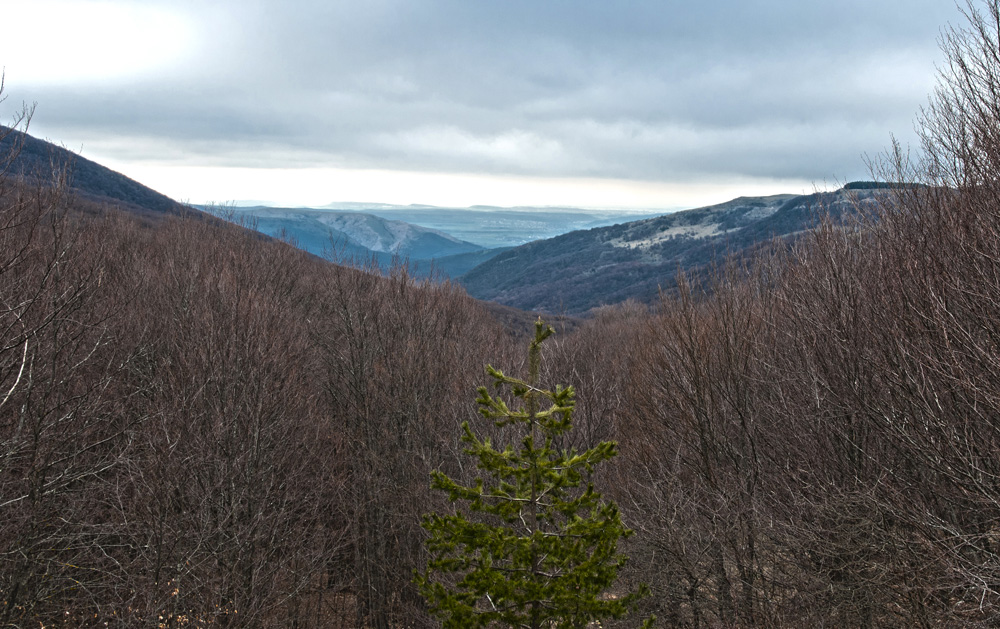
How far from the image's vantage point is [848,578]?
1223 cm

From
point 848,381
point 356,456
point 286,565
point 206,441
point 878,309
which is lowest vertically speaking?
point 286,565

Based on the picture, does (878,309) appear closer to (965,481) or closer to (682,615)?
(965,481)

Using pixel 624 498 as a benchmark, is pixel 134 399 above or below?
above

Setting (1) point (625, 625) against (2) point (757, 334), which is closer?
(1) point (625, 625)

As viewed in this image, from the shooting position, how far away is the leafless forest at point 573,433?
9.81m

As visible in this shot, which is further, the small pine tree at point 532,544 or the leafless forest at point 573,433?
the leafless forest at point 573,433

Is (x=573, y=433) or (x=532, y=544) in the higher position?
(x=532, y=544)

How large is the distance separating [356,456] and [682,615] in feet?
40.9

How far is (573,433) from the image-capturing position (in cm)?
1939

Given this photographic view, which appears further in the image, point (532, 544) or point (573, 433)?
point (573, 433)

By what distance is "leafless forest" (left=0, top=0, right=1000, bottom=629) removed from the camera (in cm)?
981

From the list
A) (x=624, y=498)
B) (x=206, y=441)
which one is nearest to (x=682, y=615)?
(x=624, y=498)

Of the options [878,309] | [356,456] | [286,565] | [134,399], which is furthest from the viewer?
[356,456]

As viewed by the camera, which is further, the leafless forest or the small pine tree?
the leafless forest
